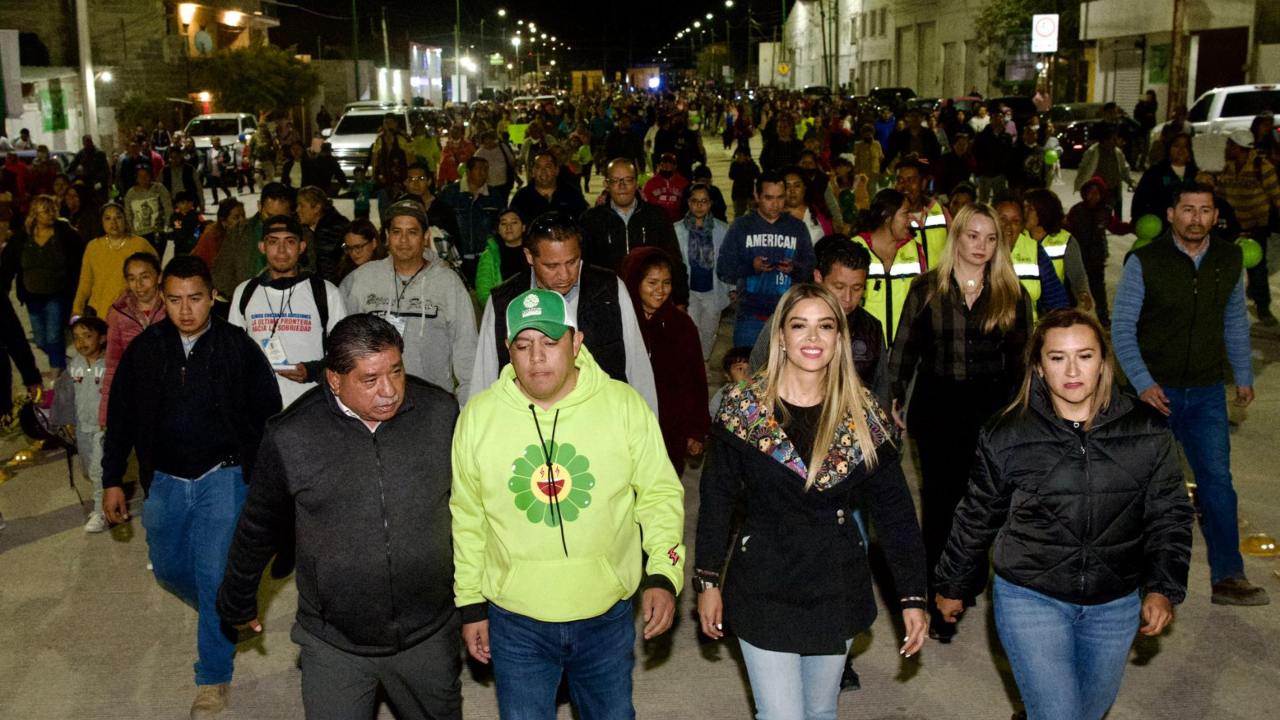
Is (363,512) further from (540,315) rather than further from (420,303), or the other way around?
(420,303)

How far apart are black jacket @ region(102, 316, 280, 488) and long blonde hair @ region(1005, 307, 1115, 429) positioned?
299 cm

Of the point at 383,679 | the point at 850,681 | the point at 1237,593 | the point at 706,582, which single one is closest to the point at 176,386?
the point at 383,679

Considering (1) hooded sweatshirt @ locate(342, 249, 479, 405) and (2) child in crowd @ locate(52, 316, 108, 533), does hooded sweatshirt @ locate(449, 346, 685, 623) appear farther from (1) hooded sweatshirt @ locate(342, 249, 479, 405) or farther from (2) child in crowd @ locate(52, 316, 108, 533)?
(2) child in crowd @ locate(52, 316, 108, 533)

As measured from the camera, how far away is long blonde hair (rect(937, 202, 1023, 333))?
19.5 feet

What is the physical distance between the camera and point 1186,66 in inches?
1544

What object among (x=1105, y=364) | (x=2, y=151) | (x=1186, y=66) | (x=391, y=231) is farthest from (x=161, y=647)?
(x=1186, y=66)

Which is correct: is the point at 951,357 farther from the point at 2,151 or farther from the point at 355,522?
the point at 2,151

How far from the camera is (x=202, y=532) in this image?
540 centimetres

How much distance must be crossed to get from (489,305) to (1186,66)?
126ft

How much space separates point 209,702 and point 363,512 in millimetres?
2106

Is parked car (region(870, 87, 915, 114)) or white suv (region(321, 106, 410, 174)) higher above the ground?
parked car (region(870, 87, 915, 114))

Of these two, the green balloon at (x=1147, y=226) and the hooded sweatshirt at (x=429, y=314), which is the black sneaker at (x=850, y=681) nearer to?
the hooded sweatshirt at (x=429, y=314)

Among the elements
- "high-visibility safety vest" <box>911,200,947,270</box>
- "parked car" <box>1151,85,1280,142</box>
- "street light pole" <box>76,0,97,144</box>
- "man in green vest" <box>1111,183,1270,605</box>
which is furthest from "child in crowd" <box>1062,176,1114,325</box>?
"street light pole" <box>76,0,97,144</box>

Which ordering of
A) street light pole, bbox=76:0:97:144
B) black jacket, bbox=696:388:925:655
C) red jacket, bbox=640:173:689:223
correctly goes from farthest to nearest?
1. street light pole, bbox=76:0:97:144
2. red jacket, bbox=640:173:689:223
3. black jacket, bbox=696:388:925:655
